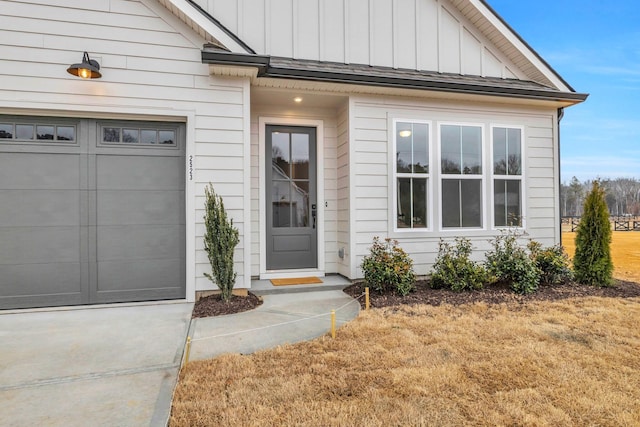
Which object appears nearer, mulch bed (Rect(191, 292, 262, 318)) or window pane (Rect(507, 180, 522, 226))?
mulch bed (Rect(191, 292, 262, 318))

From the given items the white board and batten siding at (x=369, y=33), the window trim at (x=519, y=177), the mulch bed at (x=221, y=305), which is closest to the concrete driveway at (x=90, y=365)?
the mulch bed at (x=221, y=305)

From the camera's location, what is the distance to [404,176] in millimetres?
5613

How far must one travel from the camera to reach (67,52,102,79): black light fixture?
3934 mm

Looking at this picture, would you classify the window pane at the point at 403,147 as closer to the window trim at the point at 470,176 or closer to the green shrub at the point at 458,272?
the window trim at the point at 470,176

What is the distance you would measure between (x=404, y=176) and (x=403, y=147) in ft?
1.53

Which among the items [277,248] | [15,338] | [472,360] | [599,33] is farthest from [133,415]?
[599,33]

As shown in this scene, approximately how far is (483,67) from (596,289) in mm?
4074

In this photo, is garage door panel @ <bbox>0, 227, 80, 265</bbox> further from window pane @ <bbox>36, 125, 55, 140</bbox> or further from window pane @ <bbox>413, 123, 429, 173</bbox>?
window pane @ <bbox>413, 123, 429, 173</bbox>

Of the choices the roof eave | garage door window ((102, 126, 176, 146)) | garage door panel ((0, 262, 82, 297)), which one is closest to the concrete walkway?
garage door panel ((0, 262, 82, 297))

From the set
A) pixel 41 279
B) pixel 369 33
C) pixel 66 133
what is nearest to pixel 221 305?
pixel 41 279

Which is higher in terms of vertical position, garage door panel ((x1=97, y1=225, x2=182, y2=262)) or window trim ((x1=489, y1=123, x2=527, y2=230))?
window trim ((x1=489, y1=123, x2=527, y2=230))

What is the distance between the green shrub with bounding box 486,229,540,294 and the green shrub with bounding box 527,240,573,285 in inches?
8.6

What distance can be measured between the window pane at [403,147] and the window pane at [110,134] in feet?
13.1

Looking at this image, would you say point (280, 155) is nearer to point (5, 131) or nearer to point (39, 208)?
point (39, 208)
